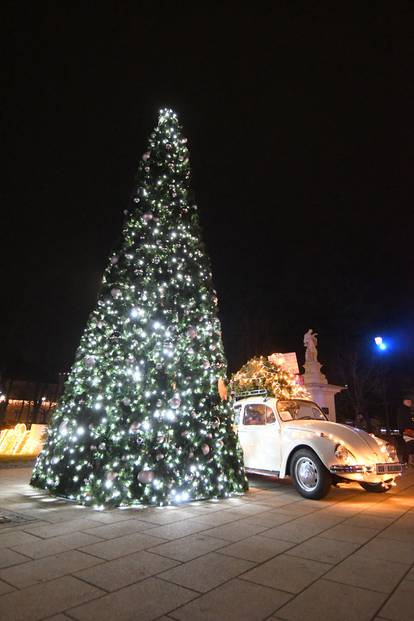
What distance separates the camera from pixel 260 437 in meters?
8.19

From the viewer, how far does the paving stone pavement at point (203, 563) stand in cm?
260

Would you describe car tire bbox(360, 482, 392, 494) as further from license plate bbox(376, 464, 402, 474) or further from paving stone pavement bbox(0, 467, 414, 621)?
paving stone pavement bbox(0, 467, 414, 621)

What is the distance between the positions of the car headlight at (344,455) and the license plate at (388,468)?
45cm

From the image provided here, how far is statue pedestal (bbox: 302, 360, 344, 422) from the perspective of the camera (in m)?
17.2

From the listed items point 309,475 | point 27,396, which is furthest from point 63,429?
point 27,396

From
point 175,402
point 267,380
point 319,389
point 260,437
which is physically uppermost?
point 319,389

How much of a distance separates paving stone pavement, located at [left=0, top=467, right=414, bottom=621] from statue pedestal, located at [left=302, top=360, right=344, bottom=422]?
11.6 m

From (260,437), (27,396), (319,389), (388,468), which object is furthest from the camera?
(27,396)

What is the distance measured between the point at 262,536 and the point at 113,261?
4.82 metres

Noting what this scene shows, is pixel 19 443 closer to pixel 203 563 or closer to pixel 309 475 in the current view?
pixel 309 475

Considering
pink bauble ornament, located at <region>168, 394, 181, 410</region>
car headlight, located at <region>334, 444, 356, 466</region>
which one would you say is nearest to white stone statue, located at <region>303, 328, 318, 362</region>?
car headlight, located at <region>334, 444, 356, 466</region>

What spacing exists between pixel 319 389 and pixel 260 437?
1000 cm

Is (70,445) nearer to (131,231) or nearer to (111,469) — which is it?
(111,469)

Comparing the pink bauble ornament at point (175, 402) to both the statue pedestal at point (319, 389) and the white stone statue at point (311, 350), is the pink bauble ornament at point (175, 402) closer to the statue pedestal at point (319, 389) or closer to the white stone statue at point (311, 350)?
the statue pedestal at point (319, 389)
